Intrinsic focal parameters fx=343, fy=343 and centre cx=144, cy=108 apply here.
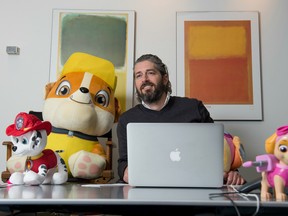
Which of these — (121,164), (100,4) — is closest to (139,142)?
(121,164)

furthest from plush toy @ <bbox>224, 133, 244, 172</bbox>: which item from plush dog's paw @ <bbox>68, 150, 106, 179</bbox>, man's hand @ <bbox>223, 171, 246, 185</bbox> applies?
plush dog's paw @ <bbox>68, 150, 106, 179</bbox>

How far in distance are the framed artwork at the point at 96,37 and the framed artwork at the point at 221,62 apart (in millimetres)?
392

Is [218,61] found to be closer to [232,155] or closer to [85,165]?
[232,155]

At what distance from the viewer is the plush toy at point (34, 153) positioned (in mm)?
1454

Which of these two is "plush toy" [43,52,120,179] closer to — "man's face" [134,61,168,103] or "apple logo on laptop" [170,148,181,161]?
"man's face" [134,61,168,103]

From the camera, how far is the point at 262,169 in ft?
3.49

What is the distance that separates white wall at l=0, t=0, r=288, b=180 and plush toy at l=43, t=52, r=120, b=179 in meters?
0.46

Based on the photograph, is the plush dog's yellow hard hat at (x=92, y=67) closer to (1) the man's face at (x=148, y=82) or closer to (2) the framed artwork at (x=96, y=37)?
(1) the man's face at (x=148, y=82)

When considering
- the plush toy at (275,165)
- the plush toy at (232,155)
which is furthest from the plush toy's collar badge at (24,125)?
the plush toy at (232,155)

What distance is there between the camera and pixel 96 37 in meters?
2.63

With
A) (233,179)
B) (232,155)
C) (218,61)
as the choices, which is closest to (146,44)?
(218,61)

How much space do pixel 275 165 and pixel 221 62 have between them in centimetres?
162

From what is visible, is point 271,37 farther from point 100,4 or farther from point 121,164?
point 121,164

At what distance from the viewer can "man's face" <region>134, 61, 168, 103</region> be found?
210 centimetres
